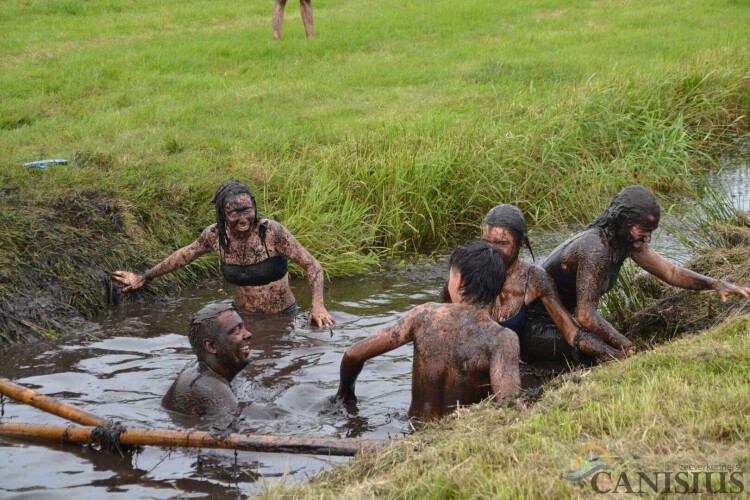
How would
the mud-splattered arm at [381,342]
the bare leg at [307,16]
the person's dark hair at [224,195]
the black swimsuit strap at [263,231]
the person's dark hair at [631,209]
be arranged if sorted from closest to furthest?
the mud-splattered arm at [381,342] < the person's dark hair at [631,209] < the person's dark hair at [224,195] < the black swimsuit strap at [263,231] < the bare leg at [307,16]

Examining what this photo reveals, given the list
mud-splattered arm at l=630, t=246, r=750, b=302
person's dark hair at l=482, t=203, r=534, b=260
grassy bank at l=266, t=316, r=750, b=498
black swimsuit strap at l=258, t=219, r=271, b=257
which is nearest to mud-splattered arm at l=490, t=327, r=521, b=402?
grassy bank at l=266, t=316, r=750, b=498

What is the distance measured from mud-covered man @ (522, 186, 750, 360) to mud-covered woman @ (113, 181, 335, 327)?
223 cm

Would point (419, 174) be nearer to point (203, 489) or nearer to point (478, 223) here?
point (478, 223)

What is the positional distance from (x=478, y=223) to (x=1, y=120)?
648cm

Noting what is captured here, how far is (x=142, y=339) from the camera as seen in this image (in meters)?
8.56

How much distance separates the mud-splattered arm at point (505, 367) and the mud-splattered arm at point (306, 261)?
2.64m

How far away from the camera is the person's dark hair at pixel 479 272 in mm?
5574

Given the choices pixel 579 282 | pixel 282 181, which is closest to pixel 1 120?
pixel 282 181

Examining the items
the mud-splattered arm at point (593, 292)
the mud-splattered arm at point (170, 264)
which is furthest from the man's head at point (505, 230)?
the mud-splattered arm at point (170, 264)

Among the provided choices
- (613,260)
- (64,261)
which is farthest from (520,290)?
(64,261)

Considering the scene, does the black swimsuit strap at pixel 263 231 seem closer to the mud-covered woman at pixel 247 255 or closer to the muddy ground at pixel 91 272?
the mud-covered woman at pixel 247 255

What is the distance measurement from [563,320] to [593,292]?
30cm

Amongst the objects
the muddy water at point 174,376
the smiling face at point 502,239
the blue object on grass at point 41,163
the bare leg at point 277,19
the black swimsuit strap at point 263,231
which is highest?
the bare leg at point 277,19

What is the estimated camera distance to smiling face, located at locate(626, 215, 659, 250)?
705cm
